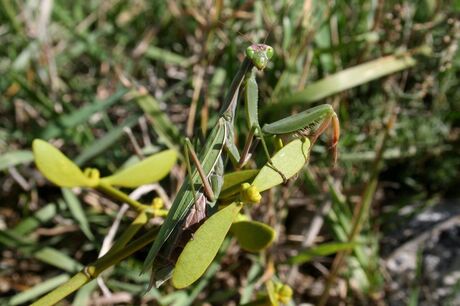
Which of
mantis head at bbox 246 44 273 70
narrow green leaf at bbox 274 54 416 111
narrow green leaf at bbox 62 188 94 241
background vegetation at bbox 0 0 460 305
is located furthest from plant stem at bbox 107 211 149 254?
narrow green leaf at bbox 274 54 416 111

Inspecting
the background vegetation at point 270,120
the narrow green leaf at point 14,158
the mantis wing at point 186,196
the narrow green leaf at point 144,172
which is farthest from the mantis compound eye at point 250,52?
the narrow green leaf at point 14,158

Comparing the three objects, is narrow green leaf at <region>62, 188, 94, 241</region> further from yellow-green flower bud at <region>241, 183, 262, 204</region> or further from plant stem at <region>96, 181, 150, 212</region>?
yellow-green flower bud at <region>241, 183, 262, 204</region>

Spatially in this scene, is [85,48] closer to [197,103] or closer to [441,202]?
[197,103]

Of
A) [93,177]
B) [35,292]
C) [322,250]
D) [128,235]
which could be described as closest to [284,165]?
[128,235]

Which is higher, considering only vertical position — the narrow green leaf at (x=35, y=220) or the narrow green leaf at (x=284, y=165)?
the narrow green leaf at (x=284, y=165)

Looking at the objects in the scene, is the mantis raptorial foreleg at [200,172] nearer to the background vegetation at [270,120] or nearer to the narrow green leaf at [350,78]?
the background vegetation at [270,120]

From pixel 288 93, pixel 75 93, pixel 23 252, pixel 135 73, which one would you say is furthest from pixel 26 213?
pixel 288 93
